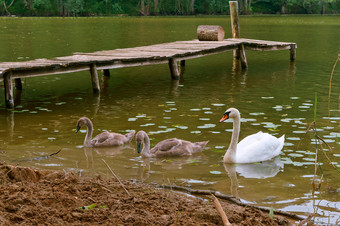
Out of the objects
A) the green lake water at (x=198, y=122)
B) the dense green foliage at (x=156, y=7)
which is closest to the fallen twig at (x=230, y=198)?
the green lake water at (x=198, y=122)

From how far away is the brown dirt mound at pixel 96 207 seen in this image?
5.21 meters

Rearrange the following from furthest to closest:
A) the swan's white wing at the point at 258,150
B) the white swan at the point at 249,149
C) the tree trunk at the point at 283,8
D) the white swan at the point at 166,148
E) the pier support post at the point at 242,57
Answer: the tree trunk at the point at 283,8, the pier support post at the point at 242,57, the white swan at the point at 166,148, the swan's white wing at the point at 258,150, the white swan at the point at 249,149

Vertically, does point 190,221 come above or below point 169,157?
above

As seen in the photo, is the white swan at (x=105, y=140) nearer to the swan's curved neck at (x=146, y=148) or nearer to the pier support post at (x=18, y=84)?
the swan's curved neck at (x=146, y=148)

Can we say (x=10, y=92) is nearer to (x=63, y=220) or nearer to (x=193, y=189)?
(x=193, y=189)

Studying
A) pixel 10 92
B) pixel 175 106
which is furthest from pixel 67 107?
pixel 175 106

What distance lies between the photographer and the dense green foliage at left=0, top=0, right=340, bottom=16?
83.9m

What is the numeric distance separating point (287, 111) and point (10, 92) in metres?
6.58

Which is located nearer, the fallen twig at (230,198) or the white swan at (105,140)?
the fallen twig at (230,198)

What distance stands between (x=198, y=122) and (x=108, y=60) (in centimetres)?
458

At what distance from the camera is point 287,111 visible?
13.3 meters

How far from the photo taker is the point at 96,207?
5582 millimetres

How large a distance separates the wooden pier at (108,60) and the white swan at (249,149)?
6190 mm

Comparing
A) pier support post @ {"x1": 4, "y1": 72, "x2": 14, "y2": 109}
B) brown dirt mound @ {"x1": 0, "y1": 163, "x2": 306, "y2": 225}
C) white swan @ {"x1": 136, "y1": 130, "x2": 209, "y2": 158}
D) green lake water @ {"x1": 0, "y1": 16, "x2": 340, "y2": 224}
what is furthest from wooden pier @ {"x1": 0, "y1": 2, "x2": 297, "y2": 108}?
brown dirt mound @ {"x1": 0, "y1": 163, "x2": 306, "y2": 225}
